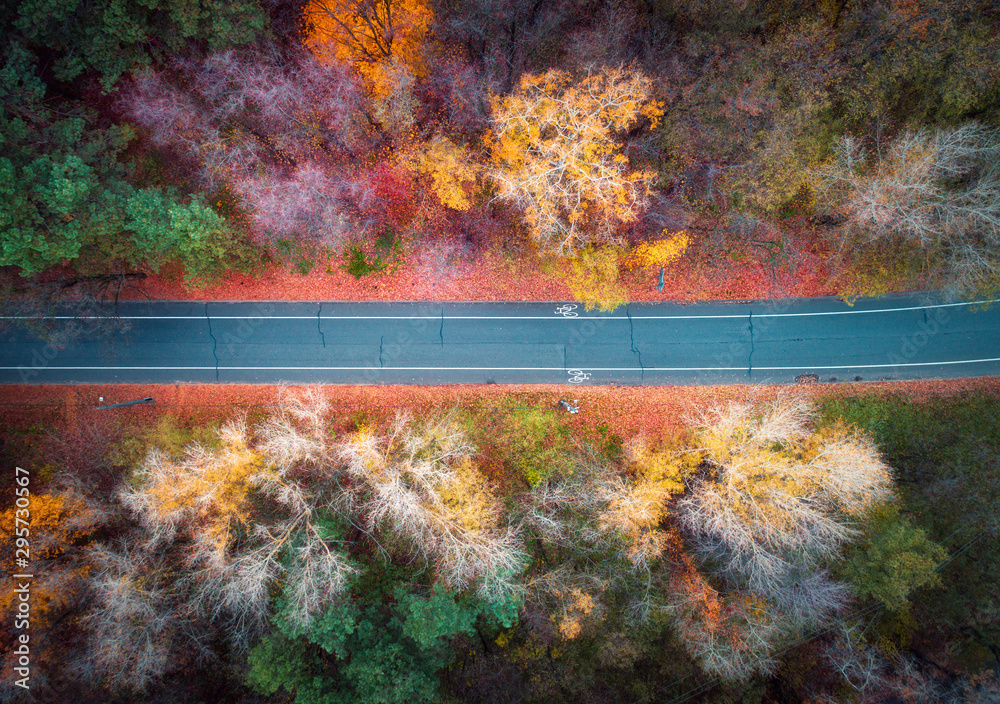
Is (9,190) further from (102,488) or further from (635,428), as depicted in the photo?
(635,428)

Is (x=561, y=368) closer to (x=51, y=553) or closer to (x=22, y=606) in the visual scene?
(x=51, y=553)

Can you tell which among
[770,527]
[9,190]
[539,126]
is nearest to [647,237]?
[539,126]

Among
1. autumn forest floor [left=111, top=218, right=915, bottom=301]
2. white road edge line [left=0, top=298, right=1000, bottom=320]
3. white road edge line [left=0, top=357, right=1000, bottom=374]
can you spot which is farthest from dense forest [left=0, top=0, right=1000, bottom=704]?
white road edge line [left=0, top=357, right=1000, bottom=374]

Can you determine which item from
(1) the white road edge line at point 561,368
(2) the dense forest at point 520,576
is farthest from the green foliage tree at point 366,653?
(1) the white road edge line at point 561,368

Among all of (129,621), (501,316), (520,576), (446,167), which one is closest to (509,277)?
(501,316)

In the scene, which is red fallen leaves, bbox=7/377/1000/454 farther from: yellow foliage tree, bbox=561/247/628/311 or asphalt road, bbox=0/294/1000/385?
yellow foliage tree, bbox=561/247/628/311

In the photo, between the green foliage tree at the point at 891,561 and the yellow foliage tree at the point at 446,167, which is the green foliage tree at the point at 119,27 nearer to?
the yellow foliage tree at the point at 446,167
